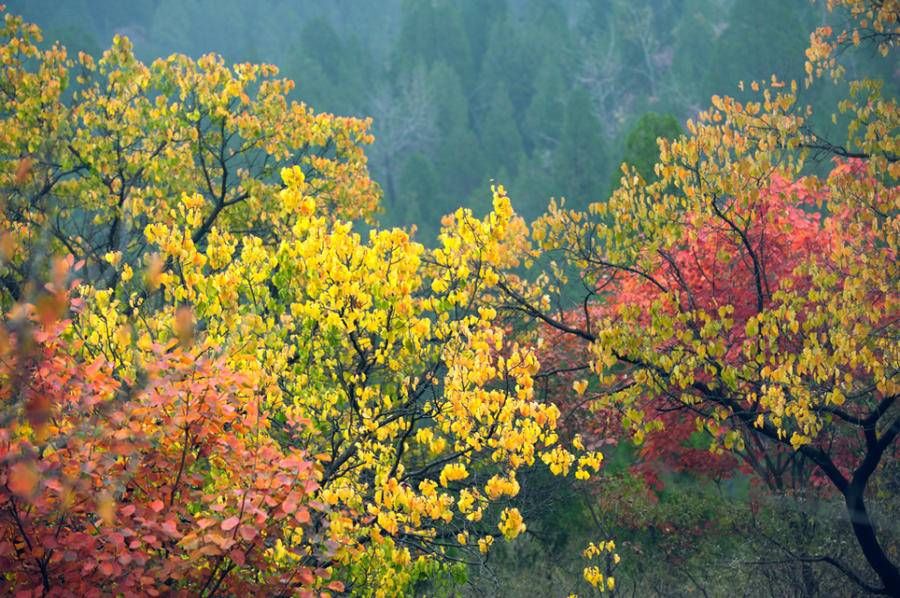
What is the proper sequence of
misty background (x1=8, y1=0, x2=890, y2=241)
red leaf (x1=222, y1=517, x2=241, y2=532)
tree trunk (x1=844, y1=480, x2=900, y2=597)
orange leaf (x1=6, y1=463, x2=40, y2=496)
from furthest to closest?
misty background (x1=8, y1=0, x2=890, y2=241) → tree trunk (x1=844, y1=480, x2=900, y2=597) → red leaf (x1=222, y1=517, x2=241, y2=532) → orange leaf (x1=6, y1=463, x2=40, y2=496)

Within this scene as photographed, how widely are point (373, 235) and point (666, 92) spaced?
4583cm

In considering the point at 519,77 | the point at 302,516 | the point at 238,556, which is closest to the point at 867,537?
the point at 302,516

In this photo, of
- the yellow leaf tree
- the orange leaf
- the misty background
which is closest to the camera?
the orange leaf

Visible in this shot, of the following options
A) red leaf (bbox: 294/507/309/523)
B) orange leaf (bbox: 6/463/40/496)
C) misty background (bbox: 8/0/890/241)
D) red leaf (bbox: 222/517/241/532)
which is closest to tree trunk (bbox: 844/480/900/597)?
red leaf (bbox: 294/507/309/523)

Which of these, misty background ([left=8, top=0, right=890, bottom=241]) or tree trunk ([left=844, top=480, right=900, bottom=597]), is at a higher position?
misty background ([left=8, top=0, right=890, bottom=241])

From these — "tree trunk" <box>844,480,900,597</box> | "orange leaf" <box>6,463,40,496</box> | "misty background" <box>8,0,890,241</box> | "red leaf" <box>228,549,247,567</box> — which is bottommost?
"red leaf" <box>228,549,247,567</box>

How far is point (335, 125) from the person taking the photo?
16.0 metres

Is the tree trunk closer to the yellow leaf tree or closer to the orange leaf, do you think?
the yellow leaf tree

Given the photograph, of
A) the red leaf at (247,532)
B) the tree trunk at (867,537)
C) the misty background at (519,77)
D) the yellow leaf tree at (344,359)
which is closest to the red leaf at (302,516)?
the yellow leaf tree at (344,359)

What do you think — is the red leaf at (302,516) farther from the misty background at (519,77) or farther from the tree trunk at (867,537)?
the misty background at (519,77)

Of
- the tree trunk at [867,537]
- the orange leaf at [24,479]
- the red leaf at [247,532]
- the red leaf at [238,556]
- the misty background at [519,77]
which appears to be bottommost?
the red leaf at [238,556]

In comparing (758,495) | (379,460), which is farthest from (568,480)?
(379,460)

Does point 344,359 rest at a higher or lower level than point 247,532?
higher

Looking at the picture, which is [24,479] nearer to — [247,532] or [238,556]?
[247,532]
